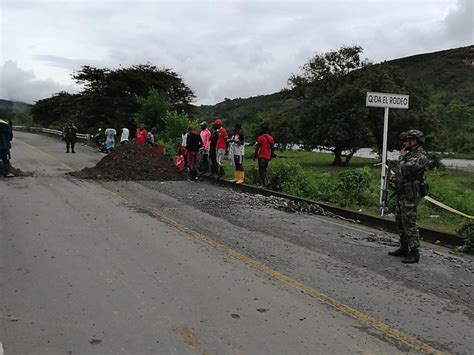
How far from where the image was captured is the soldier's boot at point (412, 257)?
24.3 ft

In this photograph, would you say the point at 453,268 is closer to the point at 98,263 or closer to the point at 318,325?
the point at 318,325

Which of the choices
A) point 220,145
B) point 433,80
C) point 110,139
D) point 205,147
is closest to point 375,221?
point 220,145

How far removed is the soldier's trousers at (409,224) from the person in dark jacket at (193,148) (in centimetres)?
1036

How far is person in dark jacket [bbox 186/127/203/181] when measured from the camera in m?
17.2

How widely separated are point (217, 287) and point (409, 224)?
3.16 metres

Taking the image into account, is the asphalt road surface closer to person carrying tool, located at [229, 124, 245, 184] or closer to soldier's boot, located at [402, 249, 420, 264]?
soldier's boot, located at [402, 249, 420, 264]

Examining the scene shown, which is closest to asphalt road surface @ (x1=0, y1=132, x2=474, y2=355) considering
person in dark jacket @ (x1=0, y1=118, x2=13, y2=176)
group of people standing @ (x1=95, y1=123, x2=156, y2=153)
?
person in dark jacket @ (x1=0, y1=118, x2=13, y2=176)

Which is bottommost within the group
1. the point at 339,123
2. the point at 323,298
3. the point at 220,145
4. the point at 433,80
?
the point at 323,298

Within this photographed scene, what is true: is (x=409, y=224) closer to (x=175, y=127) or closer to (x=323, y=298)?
(x=323, y=298)

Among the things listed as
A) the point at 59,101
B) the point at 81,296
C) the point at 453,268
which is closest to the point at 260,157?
the point at 453,268

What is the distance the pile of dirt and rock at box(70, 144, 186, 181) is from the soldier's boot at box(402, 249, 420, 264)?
1087cm

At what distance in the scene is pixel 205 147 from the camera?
17.8 m

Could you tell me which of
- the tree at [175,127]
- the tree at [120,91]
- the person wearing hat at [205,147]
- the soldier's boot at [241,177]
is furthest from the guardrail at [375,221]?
the tree at [120,91]

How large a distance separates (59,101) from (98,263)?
49385 millimetres
